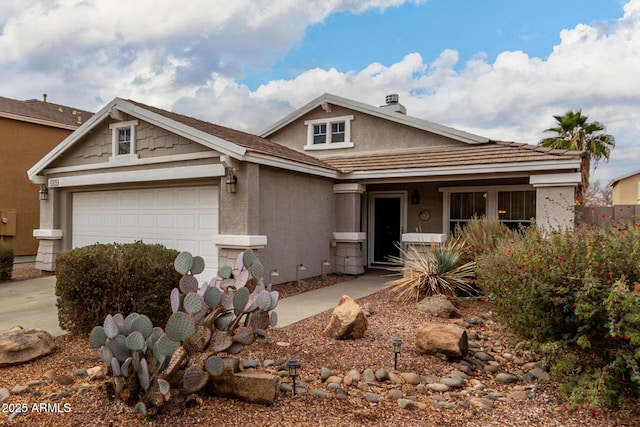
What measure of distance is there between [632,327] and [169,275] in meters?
4.90

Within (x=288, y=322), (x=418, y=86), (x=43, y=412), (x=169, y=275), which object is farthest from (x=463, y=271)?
(x=418, y=86)

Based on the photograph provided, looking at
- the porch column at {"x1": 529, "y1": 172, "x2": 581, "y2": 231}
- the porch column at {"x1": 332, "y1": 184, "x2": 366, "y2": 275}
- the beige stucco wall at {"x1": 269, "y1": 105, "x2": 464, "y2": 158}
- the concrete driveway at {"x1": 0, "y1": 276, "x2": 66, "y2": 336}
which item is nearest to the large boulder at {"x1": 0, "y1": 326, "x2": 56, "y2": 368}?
the concrete driveway at {"x1": 0, "y1": 276, "x2": 66, "y2": 336}

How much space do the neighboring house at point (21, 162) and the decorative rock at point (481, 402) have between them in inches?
631

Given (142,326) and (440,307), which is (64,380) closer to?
(142,326)

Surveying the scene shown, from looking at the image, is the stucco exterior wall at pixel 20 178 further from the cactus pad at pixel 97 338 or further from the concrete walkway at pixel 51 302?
the cactus pad at pixel 97 338

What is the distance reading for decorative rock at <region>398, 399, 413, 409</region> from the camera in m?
3.65

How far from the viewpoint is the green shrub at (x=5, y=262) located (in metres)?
9.82

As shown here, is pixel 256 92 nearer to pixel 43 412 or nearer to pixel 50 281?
pixel 50 281

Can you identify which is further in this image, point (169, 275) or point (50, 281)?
point (50, 281)

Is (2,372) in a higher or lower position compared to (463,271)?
lower

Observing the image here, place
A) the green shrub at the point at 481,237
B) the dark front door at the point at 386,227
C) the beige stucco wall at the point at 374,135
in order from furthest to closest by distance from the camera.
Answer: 1. the dark front door at the point at 386,227
2. the beige stucco wall at the point at 374,135
3. the green shrub at the point at 481,237

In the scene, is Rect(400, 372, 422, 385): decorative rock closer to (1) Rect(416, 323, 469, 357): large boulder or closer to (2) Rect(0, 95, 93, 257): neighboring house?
(1) Rect(416, 323, 469, 357): large boulder

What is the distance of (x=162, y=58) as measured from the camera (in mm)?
14312

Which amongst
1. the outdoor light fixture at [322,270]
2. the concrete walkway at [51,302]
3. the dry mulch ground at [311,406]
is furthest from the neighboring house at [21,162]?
the dry mulch ground at [311,406]
